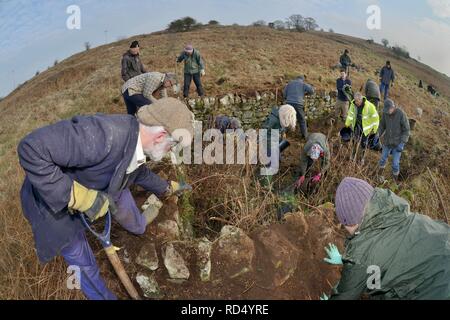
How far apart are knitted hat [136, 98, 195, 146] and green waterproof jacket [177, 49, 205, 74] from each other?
22.4ft

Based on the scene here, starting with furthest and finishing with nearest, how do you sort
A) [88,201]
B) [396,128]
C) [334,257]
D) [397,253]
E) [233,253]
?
[396,128] → [233,253] → [334,257] → [88,201] → [397,253]

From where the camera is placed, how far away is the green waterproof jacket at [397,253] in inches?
90.9

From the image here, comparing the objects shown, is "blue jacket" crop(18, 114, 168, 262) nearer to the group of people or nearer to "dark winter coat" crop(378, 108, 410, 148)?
the group of people

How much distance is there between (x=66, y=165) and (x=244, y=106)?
769 cm

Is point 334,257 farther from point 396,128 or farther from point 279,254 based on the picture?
point 396,128

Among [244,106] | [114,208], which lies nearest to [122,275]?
[114,208]

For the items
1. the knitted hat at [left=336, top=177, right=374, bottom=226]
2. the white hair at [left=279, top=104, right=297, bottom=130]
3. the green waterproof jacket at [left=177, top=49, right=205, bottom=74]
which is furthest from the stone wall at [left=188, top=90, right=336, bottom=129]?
the knitted hat at [left=336, top=177, right=374, bottom=226]

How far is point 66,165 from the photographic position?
7.75ft

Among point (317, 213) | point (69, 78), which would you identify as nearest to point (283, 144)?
point (317, 213)

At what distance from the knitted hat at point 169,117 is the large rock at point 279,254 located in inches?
55.1

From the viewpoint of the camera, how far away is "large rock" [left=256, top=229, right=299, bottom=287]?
3.21 metres

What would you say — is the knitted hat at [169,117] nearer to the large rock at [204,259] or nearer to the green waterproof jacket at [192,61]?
the large rock at [204,259]

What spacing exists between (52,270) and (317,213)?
2557 millimetres

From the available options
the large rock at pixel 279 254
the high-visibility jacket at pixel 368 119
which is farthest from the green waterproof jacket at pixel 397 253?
the high-visibility jacket at pixel 368 119
